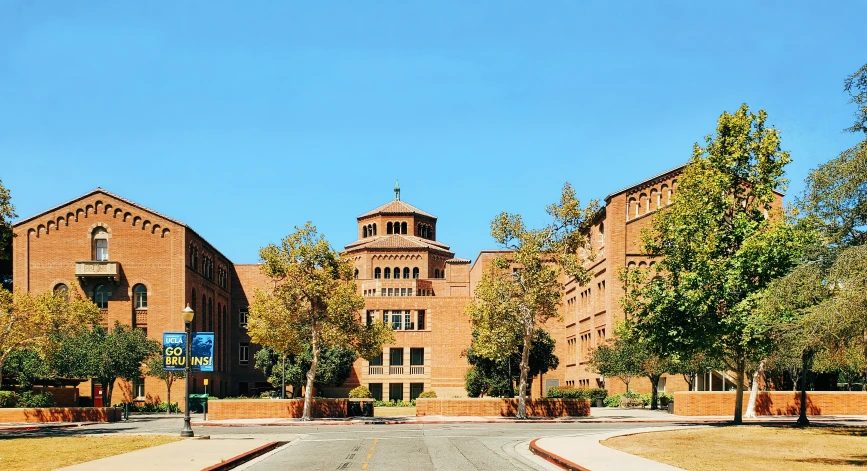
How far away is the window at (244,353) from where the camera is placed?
9206 centimetres

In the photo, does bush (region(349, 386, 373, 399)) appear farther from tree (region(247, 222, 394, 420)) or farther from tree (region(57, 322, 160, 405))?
tree (region(247, 222, 394, 420))

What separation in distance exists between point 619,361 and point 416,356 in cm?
2555

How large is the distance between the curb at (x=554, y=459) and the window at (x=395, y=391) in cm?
5406

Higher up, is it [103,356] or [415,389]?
[103,356]

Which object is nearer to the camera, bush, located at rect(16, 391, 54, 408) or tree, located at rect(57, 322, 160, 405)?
bush, located at rect(16, 391, 54, 408)

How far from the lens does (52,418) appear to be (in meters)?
48.2

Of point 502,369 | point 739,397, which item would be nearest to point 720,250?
point 739,397

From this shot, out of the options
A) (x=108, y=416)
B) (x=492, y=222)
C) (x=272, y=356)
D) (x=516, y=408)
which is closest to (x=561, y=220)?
(x=492, y=222)

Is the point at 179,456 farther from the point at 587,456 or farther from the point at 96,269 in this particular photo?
the point at 96,269

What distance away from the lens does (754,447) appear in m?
26.7

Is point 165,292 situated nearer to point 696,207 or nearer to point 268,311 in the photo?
point 268,311

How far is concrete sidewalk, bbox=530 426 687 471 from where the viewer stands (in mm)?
20453

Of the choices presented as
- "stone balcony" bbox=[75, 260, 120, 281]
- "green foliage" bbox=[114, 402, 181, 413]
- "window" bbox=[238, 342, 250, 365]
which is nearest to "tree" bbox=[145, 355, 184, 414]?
"green foliage" bbox=[114, 402, 181, 413]

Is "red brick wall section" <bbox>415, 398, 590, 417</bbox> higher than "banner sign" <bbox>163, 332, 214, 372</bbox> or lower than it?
lower
